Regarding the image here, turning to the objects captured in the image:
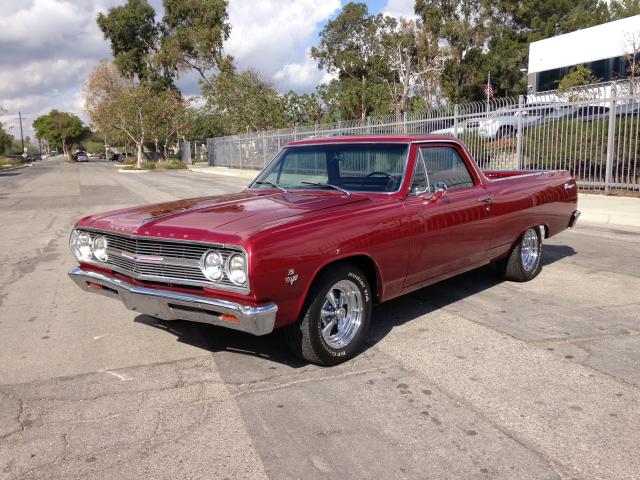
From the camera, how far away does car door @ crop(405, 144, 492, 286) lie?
4.61 meters

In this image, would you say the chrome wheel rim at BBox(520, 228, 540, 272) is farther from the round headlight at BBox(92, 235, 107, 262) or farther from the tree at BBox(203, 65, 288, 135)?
the tree at BBox(203, 65, 288, 135)

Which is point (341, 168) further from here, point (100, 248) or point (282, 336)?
point (100, 248)

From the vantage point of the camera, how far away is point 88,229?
4547mm

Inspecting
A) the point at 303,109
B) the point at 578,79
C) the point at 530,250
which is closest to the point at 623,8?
the point at 578,79

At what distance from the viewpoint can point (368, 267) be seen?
Result: 169 inches

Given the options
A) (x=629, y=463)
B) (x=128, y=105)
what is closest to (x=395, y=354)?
(x=629, y=463)

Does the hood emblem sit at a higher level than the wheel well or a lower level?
higher

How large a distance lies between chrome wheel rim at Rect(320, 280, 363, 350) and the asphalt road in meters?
0.22

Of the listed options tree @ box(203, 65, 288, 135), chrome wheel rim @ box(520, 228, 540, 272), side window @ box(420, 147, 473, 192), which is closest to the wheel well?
side window @ box(420, 147, 473, 192)

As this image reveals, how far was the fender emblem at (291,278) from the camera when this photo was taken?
3.60m

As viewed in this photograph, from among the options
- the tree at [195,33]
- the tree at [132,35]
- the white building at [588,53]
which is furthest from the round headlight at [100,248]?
the tree at [132,35]

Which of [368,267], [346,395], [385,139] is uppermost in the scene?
[385,139]

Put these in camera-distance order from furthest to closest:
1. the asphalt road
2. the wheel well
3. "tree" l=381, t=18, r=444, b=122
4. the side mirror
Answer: "tree" l=381, t=18, r=444, b=122, the side mirror, the wheel well, the asphalt road

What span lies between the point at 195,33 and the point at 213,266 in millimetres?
52892
